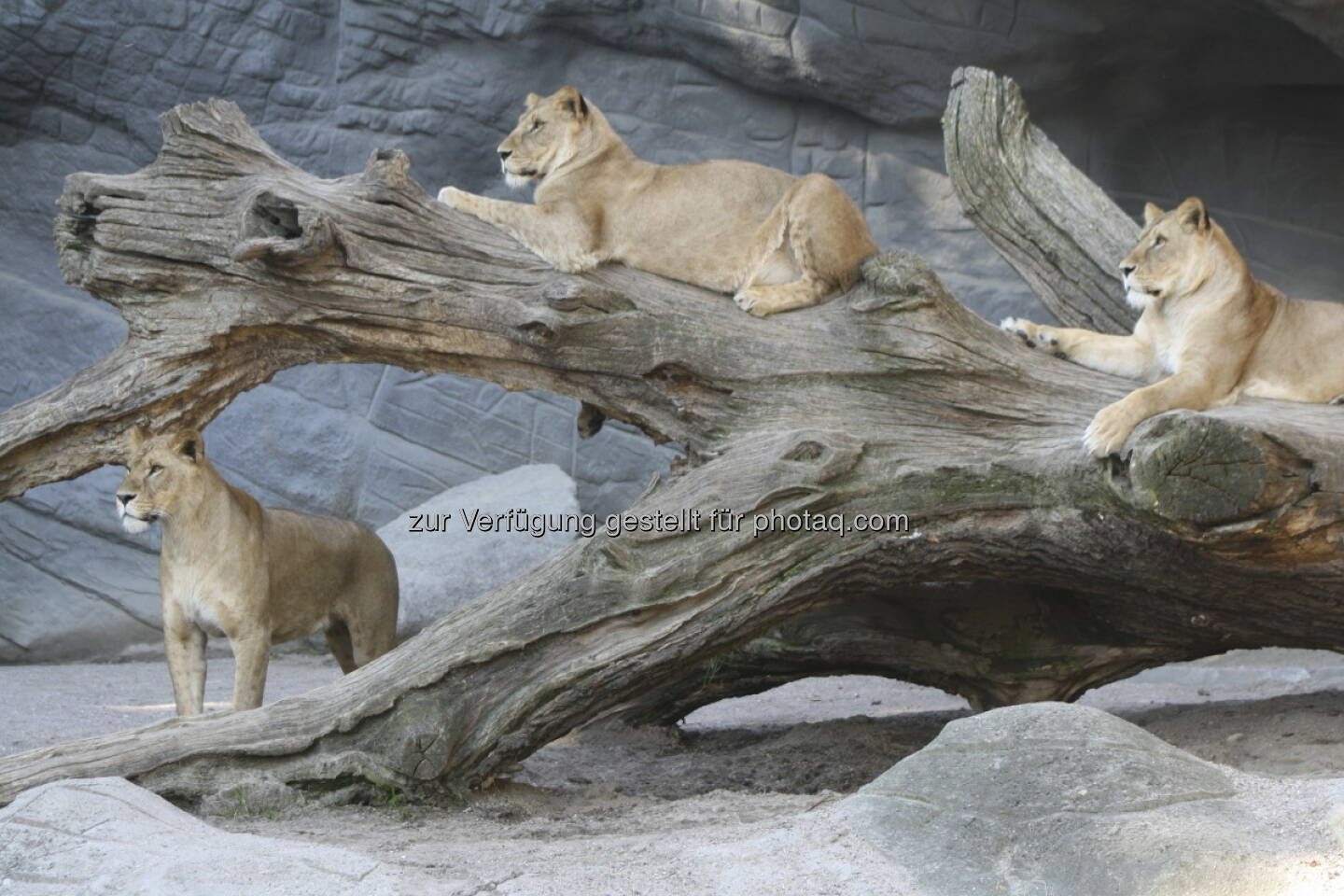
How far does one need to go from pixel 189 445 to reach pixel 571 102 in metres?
2.25

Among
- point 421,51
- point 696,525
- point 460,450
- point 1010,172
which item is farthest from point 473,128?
point 696,525

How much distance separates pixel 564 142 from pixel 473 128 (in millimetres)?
4592

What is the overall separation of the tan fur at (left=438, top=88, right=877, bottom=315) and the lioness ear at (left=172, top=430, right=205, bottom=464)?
1487 mm

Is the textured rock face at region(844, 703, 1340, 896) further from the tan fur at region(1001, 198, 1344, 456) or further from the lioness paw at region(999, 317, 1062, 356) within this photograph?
the lioness paw at region(999, 317, 1062, 356)

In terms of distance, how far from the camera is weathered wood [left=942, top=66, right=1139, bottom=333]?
245 inches

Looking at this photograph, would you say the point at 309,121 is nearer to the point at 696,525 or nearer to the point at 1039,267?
the point at 1039,267

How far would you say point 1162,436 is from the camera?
4242 millimetres

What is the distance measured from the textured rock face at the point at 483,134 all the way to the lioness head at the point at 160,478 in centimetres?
449

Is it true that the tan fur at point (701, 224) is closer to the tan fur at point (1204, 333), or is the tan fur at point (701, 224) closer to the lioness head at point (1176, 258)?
the tan fur at point (1204, 333)

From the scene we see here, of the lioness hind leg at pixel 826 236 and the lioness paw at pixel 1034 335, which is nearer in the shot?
the lioness hind leg at pixel 826 236

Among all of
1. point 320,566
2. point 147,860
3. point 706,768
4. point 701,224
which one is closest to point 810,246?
point 701,224

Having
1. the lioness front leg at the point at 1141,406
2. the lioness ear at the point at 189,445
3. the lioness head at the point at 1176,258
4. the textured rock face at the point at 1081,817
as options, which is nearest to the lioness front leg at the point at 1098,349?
the lioness head at the point at 1176,258

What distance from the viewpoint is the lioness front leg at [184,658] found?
19.3 feet

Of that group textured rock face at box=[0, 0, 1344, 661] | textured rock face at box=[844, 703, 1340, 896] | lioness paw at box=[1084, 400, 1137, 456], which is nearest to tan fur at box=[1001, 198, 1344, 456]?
lioness paw at box=[1084, 400, 1137, 456]
